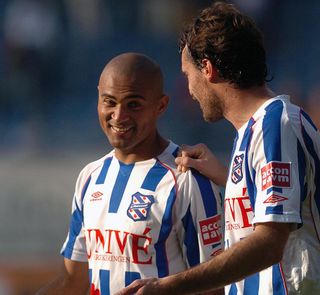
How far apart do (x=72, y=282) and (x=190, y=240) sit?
0.74m

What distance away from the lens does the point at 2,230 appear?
11320mm

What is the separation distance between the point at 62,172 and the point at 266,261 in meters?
8.24

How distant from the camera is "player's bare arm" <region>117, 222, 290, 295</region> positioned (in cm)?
339

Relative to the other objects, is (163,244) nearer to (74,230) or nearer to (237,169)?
(74,230)

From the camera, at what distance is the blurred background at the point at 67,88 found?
1130 cm

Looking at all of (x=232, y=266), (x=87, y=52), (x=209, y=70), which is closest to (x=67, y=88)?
(x=87, y=52)

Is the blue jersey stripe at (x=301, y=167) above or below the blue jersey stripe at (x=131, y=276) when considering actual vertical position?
above

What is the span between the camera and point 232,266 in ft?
11.1

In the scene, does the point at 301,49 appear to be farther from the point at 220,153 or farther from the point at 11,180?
the point at 11,180

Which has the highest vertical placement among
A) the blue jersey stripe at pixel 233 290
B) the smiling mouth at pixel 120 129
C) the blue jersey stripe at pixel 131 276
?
the smiling mouth at pixel 120 129

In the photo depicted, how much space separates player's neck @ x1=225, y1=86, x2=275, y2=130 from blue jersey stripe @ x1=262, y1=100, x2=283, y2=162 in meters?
0.15

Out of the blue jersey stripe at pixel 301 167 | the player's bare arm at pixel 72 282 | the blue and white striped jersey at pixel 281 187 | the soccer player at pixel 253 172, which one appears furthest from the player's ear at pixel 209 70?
the player's bare arm at pixel 72 282

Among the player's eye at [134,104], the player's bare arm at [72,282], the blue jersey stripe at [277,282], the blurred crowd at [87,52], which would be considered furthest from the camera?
the blurred crowd at [87,52]

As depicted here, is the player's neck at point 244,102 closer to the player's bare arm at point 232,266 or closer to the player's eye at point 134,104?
the player's bare arm at point 232,266
